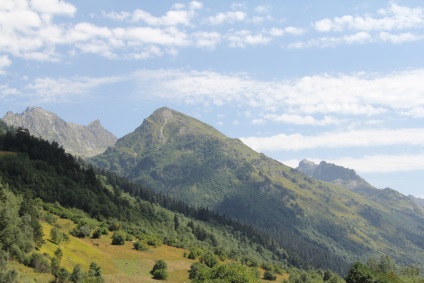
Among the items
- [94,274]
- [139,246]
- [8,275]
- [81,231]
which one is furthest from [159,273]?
[8,275]

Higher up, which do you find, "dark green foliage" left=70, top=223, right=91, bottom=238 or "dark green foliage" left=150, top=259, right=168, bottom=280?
"dark green foliage" left=70, top=223, right=91, bottom=238

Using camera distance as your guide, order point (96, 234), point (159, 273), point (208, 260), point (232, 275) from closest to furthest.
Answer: point (232, 275), point (159, 273), point (208, 260), point (96, 234)

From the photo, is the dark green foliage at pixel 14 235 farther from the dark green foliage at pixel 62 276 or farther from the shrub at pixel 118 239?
the shrub at pixel 118 239

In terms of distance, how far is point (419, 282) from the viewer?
10600 centimetres

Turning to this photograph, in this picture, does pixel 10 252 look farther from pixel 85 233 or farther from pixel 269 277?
pixel 269 277

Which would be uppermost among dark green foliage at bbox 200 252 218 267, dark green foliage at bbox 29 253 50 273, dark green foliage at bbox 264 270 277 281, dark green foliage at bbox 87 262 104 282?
dark green foliage at bbox 29 253 50 273

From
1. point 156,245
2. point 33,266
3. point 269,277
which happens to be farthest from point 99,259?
point 269,277

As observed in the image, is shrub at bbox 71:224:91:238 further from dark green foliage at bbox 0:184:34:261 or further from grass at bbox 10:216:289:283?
dark green foliage at bbox 0:184:34:261

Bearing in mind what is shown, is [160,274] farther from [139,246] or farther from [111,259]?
[139,246]

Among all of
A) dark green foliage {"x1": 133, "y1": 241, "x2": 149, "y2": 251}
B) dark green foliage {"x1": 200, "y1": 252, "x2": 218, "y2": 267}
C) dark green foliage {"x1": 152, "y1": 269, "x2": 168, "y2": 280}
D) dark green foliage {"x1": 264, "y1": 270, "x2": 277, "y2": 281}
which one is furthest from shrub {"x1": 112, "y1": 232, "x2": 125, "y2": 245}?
dark green foliage {"x1": 264, "y1": 270, "x2": 277, "y2": 281}

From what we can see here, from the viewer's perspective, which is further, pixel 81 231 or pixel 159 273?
pixel 81 231

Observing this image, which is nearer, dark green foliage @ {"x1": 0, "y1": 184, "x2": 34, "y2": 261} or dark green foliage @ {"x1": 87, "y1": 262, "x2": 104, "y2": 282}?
dark green foliage @ {"x1": 0, "y1": 184, "x2": 34, "y2": 261}

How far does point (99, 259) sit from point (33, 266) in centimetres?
3141

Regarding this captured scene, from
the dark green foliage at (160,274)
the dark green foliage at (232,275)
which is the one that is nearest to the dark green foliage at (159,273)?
the dark green foliage at (160,274)
